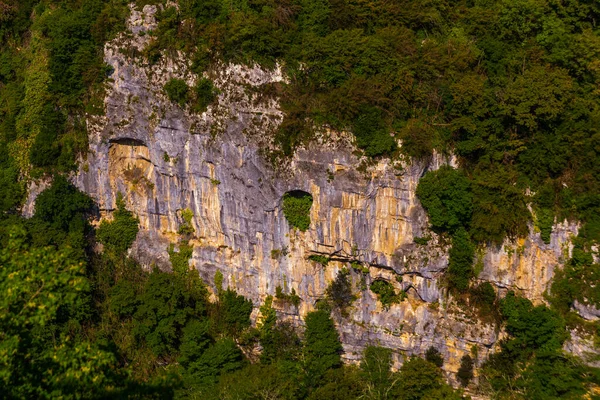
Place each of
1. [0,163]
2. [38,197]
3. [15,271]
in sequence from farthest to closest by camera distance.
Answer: [0,163] < [38,197] < [15,271]

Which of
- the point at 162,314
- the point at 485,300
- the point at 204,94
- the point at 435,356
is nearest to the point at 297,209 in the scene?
the point at 204,94

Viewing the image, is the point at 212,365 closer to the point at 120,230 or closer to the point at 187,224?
the point at 187,224

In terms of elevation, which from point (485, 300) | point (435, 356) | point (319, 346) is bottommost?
point (435, 356)

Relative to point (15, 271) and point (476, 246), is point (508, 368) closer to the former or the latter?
point (476, 246)

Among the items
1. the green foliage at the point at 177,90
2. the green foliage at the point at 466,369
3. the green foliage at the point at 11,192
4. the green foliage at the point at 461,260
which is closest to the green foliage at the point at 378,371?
the green foliage at the point at 466,369

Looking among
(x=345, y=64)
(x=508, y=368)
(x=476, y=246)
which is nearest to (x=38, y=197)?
(x=345, y=64)

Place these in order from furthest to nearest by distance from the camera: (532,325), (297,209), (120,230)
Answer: (120,230), (297,209), (532,325)
